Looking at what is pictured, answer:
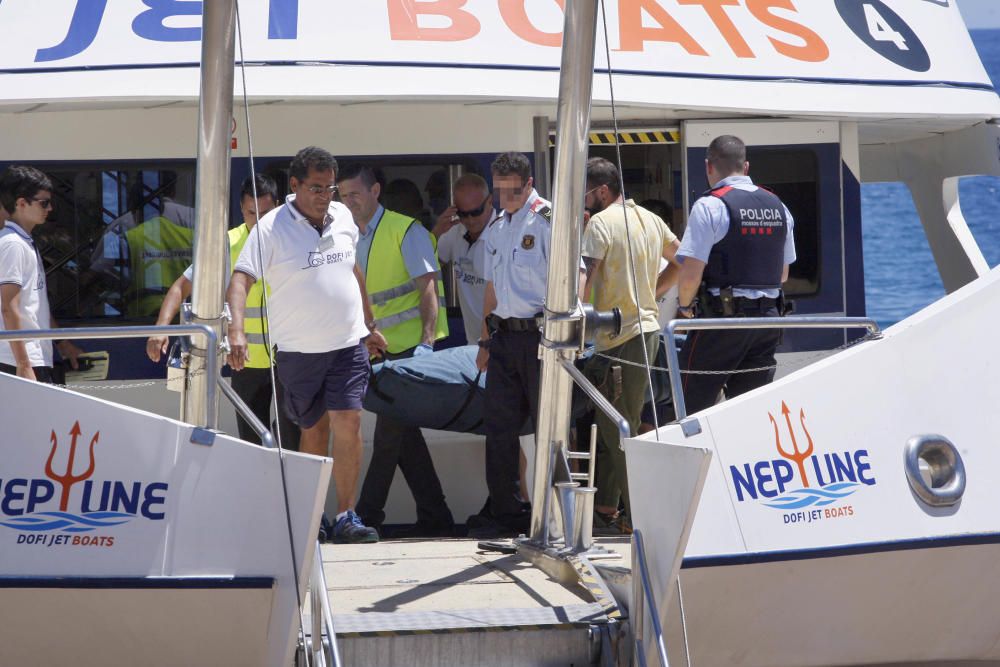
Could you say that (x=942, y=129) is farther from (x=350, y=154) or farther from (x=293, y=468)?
(x=293, y=468)

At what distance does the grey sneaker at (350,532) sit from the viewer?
604cm

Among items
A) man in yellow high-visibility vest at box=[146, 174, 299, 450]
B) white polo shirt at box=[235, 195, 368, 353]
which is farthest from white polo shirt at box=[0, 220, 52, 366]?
white polo shirt at box=[235, 195, 368, 353]

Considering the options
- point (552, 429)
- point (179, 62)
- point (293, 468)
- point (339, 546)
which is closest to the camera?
point (293, 468)

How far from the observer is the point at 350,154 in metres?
7.32

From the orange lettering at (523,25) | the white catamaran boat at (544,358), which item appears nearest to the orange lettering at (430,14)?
the white catamaran boat at (544,358)

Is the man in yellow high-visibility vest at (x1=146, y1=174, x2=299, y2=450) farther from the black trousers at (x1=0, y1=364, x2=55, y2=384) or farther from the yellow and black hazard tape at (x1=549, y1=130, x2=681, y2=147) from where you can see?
the yellow and black hazard tape at (x1=549, y1=130, x2=681, y2=147)

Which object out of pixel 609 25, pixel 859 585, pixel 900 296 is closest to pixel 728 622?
pixel 859 585

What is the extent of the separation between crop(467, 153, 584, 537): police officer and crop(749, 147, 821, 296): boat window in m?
1.90

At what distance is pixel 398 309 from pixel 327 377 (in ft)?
3.12

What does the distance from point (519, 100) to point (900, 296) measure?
28.6 m

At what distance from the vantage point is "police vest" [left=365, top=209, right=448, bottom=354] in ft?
22.6

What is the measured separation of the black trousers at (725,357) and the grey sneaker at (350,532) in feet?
5.04

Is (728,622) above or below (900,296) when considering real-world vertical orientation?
below

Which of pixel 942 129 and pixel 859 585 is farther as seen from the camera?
pixel 942 129
